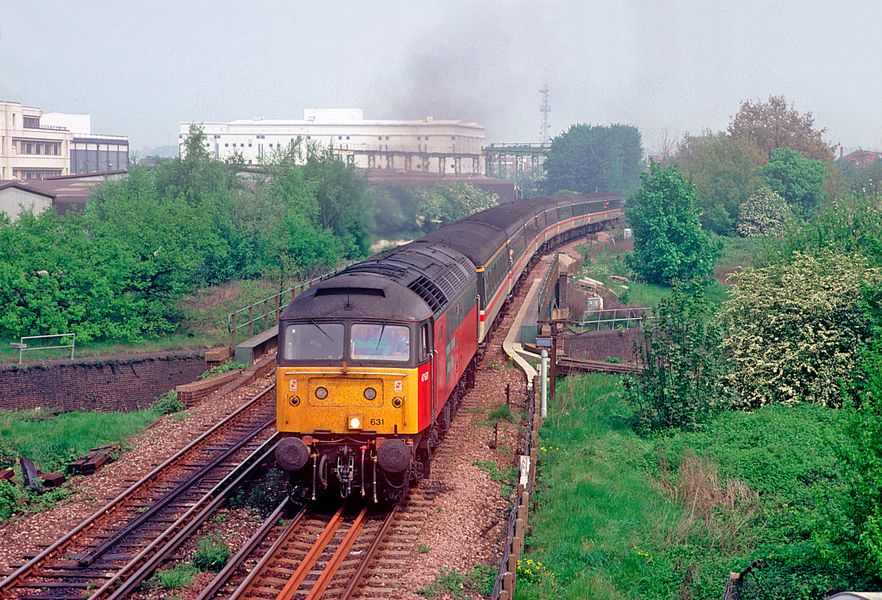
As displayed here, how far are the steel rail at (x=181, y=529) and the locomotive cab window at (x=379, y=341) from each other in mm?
3342

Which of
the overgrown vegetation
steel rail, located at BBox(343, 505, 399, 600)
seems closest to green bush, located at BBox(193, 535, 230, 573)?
steel rail, located at BBox(343, 505, 399, 600)

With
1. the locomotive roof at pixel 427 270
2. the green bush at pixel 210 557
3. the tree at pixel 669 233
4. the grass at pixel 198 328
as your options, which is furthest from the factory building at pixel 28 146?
the green bush at pixel 210 557

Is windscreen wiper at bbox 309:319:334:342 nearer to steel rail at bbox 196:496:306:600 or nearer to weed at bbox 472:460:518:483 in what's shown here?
steel rail at bbox 196:496:306:600

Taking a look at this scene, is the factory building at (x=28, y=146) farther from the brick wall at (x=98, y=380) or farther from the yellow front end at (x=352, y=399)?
the yellow front end at (x=352, y=399)

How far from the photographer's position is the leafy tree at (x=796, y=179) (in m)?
64.3

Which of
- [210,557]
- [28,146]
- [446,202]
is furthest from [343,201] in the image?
[28,146]

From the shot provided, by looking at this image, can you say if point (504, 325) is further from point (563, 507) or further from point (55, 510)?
point (55, 510)

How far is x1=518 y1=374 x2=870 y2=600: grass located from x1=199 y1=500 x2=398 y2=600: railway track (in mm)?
2219

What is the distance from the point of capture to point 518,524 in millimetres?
12812

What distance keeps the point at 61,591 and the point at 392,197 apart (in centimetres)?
3027

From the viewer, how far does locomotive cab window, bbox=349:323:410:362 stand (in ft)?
45.9

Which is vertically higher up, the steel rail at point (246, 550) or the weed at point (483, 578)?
the steel rail at point (246, 550)

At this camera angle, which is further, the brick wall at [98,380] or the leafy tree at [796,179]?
the leafy tree at [796,179]

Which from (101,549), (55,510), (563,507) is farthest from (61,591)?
(563,507)
